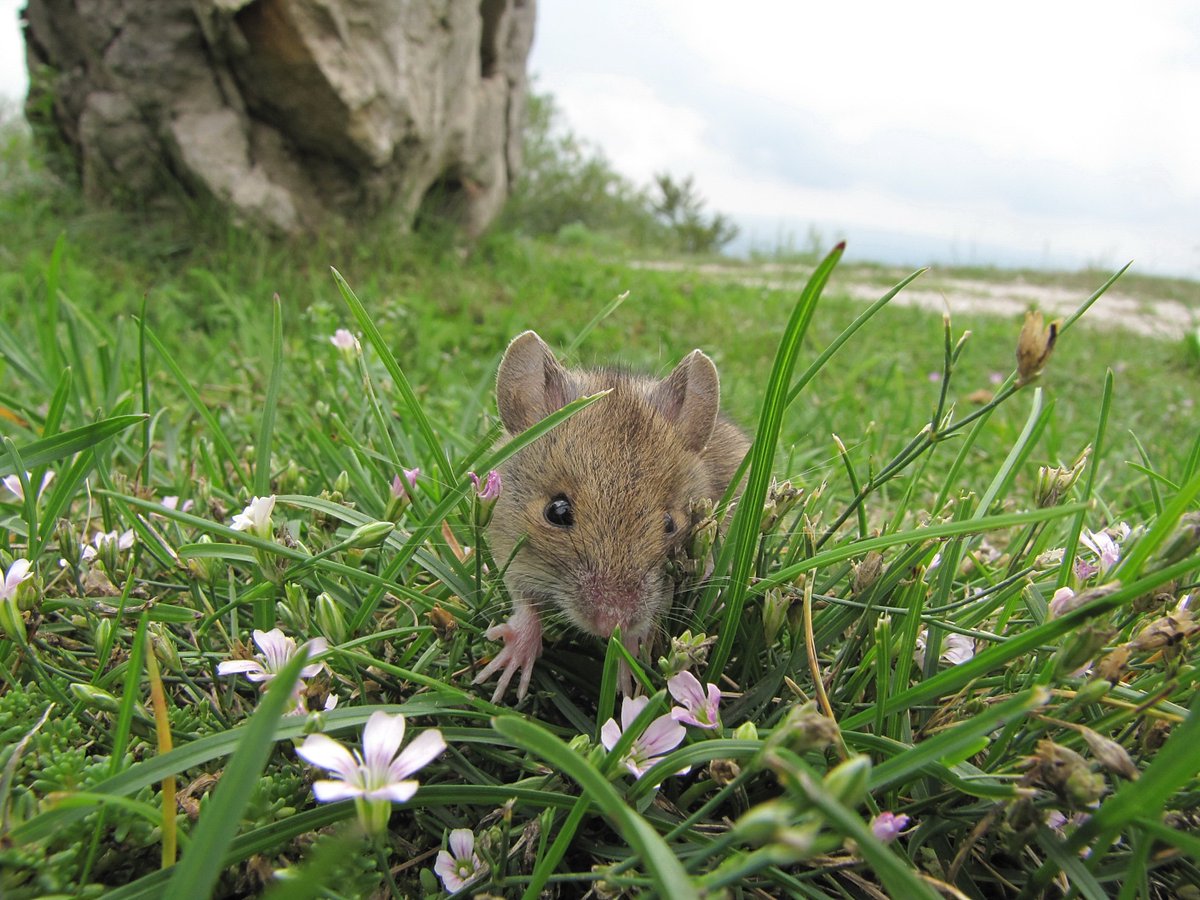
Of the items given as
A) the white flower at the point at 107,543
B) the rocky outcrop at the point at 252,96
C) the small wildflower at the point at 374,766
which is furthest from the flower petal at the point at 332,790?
the rocky outcrop at the point at 252,96

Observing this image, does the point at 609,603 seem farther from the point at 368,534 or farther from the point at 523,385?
→ the point at 523,385

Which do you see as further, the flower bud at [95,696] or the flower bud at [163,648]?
the flower bud at [163,648]

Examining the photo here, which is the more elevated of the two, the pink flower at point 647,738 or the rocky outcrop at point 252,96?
the rocky outcrop at point 252,96

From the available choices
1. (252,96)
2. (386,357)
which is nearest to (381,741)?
(386,357)

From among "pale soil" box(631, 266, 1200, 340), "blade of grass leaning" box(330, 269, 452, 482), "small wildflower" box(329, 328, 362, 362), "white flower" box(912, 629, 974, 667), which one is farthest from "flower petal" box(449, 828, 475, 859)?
"pale soil" box(631, 266, 1200, 340)

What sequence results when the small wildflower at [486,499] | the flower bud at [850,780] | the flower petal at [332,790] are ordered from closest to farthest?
the flower bud at [850,780] < the flower petal at [332,790] < the small wildflower at [486,499]

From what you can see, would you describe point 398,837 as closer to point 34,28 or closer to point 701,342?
point 701,342

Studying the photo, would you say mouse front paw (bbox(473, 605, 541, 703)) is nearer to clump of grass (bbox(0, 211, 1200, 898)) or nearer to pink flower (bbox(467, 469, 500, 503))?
clump of grass (bbox(0, 211, 1200, 898))

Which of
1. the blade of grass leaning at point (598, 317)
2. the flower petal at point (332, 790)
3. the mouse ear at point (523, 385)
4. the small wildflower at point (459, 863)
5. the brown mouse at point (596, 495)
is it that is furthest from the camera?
the blade of grass leaning at point (598, 317)

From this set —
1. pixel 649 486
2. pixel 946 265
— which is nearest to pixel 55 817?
pixel 649 486

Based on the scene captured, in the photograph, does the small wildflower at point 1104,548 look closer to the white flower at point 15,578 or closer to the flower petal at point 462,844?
the flower petal at point 462,844
